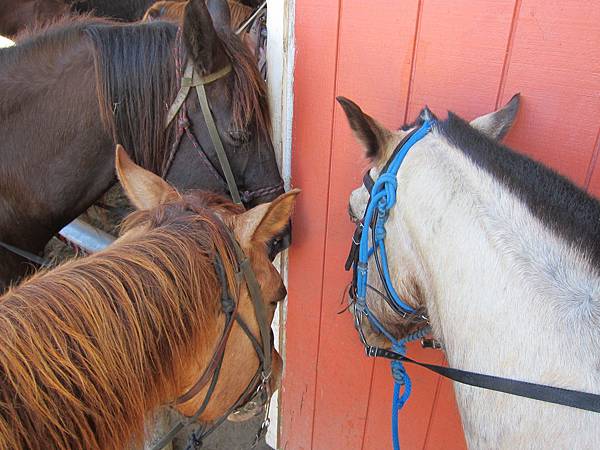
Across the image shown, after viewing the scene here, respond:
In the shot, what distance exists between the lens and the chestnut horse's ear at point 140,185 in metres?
1.15

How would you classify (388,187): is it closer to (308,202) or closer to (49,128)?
(308,202)

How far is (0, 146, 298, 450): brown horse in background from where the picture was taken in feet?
2.44

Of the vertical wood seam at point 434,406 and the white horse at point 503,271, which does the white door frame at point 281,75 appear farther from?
the vertical wood seam at point 434,406

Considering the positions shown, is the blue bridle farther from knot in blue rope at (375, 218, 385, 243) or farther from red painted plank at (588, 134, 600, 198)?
red painted plank at (588, 134, 600, 198)

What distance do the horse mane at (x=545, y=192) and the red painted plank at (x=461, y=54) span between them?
0.36 m

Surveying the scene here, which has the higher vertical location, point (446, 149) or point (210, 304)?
point (446, 149)

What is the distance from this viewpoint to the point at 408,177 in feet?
3.61

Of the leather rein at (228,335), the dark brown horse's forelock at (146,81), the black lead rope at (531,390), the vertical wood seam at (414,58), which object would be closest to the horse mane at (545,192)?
the black lead rope at (531,390)

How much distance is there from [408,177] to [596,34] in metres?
0.60

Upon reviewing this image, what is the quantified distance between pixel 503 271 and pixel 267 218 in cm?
51

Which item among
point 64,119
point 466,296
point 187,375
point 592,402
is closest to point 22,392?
point 187,375

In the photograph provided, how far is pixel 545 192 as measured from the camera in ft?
3.08

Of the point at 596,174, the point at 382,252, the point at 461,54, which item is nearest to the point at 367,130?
the point at 382,252

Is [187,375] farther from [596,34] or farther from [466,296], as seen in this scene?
[596,34]
